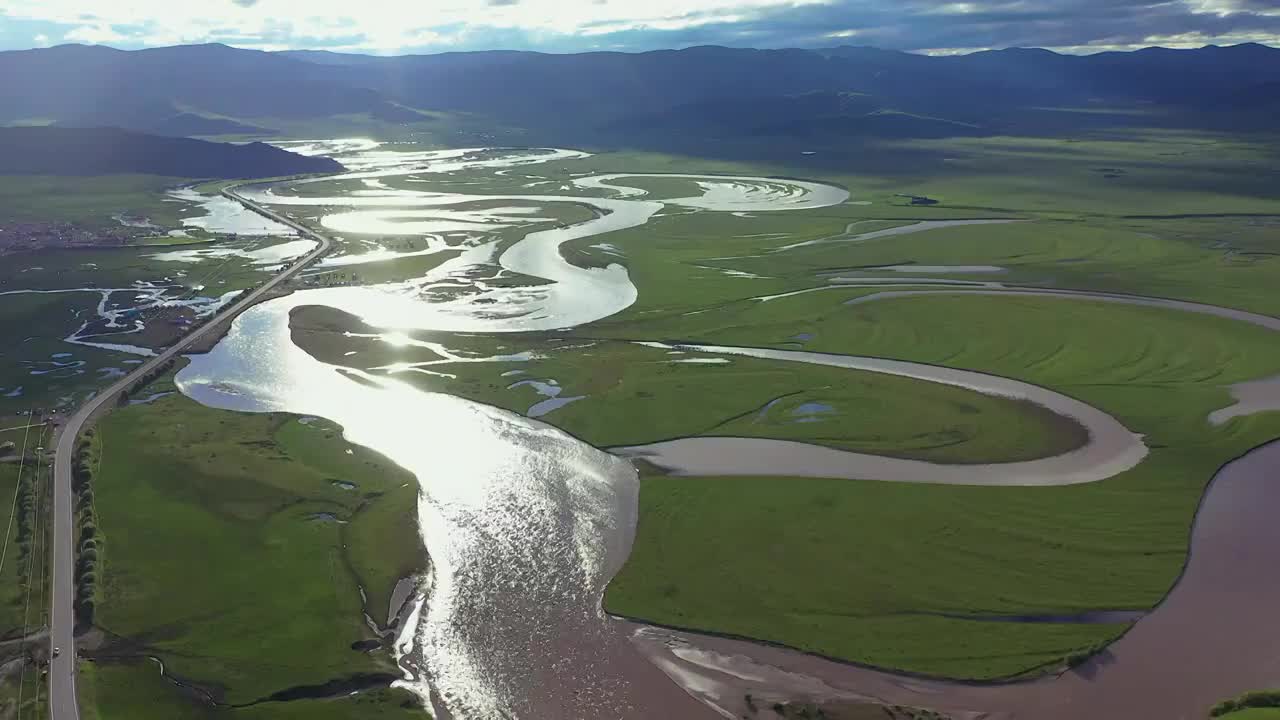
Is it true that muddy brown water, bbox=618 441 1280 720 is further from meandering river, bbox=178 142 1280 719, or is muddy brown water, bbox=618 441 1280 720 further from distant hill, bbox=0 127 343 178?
distant hill, bbox=0 127 343 178

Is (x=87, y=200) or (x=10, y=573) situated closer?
(x=10, y=573)

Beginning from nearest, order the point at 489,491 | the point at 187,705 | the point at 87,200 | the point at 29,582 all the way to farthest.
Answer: the point at 187,705 → the point at 29,582 → the point at 489,491 → the point at 87,200

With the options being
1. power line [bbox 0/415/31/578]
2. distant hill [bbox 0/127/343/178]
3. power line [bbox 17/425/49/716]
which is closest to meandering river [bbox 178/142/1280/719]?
power line [bbox 0/415/31/578]

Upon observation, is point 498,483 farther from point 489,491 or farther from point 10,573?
point 10,573

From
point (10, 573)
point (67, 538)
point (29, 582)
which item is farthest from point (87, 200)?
point (29, 582)

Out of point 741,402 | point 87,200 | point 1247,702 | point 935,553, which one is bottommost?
point 87,200

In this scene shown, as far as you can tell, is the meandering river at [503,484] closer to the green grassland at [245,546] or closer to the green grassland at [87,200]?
the green grassland at [245,546]

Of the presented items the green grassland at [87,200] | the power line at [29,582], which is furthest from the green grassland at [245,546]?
the green grassland at [87,200]
